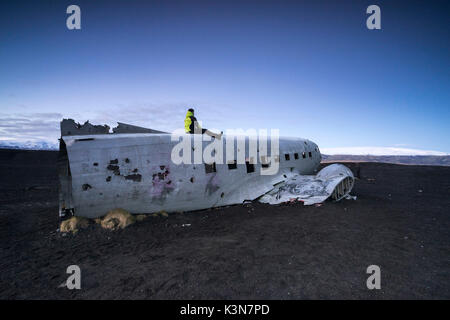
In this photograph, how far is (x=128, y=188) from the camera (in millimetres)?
9227

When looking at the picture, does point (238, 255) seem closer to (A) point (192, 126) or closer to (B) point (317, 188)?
(A) point (192, 126)

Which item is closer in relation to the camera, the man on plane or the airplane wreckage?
the airplane wreckage

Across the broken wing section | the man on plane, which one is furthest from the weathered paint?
the broken wing section

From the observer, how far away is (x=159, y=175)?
9.79 metres

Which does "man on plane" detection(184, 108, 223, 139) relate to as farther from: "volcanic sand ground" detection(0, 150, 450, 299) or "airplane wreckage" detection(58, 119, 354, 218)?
"volcanic sand ground" detection(0, 150, 450, 299)

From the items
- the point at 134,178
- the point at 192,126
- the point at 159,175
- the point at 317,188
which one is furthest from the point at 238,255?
the point at 317,188

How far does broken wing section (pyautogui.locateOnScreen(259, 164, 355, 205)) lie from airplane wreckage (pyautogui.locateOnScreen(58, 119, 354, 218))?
0.06m

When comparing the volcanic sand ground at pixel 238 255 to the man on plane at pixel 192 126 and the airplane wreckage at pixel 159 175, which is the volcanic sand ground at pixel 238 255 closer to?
the airplane wreckage at pixel 159 175

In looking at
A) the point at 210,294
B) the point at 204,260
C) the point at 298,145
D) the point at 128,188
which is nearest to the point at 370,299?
the point at 210,294

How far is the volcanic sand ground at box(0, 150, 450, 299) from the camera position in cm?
514

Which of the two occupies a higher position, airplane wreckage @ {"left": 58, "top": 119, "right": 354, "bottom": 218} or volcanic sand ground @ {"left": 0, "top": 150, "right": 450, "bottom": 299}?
airplane wreckage @ {"left": 58, "top": 119, "right": 354, "bottom": 218}

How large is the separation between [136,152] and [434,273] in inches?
422

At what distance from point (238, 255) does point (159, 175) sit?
5069 mm
